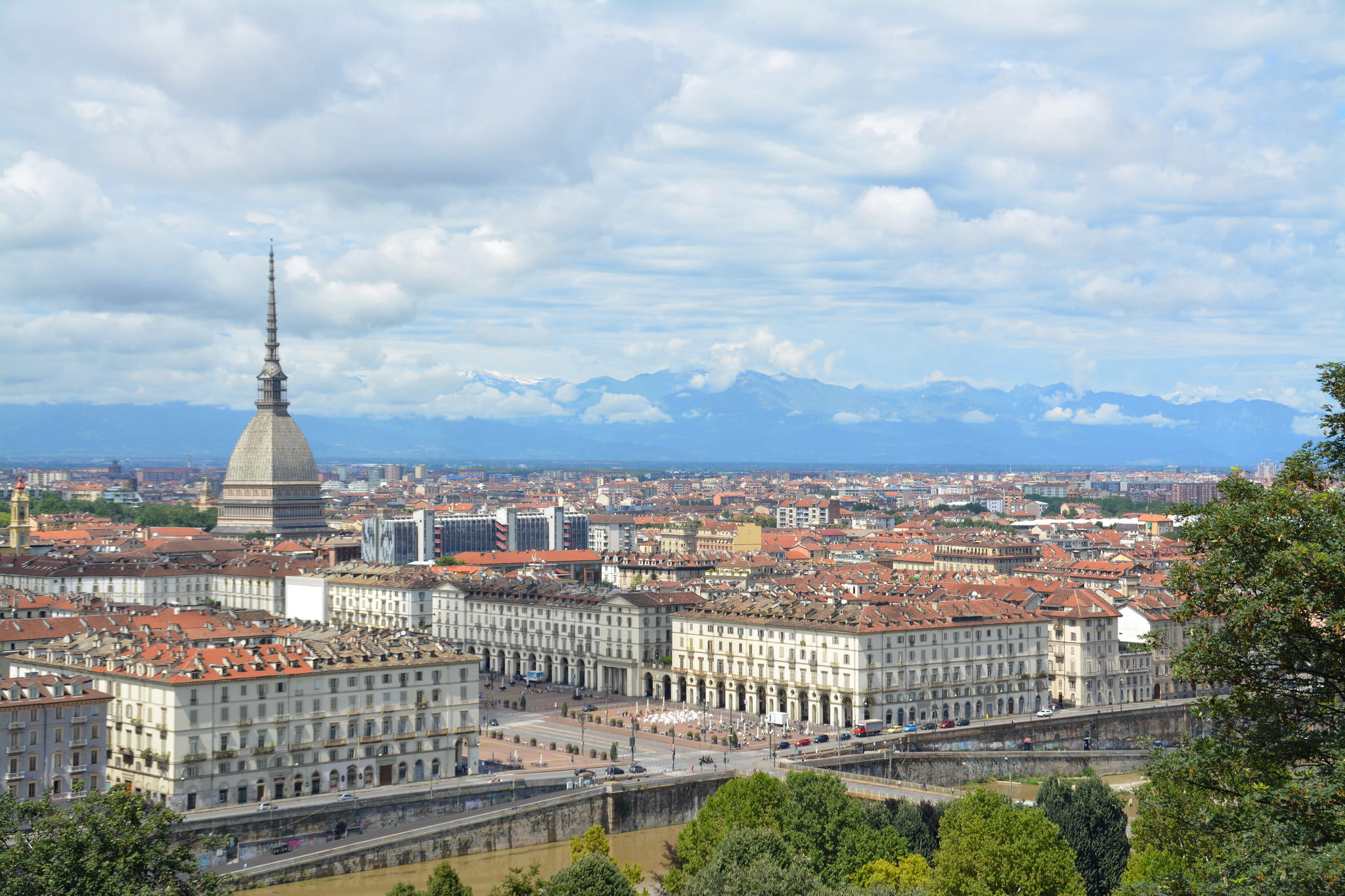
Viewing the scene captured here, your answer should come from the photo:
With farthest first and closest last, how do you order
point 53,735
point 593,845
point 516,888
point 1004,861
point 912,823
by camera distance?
point 53,735 < point 912,823 < point 593,845 < point 1004,861 < point 516,888

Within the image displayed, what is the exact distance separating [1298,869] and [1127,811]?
60.3 meters

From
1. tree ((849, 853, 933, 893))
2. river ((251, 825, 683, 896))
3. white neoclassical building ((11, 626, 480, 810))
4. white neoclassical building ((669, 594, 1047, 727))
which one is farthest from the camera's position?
white neoclassical building ((669, 594, 1047, 727))

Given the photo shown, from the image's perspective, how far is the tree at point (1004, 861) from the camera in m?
48.7

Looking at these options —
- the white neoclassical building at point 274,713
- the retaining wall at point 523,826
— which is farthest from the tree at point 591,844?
the white neoclassical building at point 274,713

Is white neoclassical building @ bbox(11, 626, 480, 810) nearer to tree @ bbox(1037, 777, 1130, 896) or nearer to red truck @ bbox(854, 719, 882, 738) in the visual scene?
red truck @ bbox(854, 719, 882, 738)

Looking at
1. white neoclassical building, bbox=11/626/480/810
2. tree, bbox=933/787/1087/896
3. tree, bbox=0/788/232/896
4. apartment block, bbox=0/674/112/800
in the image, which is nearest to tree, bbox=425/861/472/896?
tree, bbox=0/788/232/896

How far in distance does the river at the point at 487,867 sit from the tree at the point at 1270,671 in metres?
40.6

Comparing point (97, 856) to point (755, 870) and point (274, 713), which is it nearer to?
point (755, 870)

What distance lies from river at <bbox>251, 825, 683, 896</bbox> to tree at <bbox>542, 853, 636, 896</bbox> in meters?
12.5

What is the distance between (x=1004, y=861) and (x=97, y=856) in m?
28.0

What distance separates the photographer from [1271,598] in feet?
74.7

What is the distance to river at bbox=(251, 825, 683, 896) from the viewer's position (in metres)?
59.9

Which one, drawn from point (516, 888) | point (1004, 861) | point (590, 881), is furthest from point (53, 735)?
point (1004, 861)

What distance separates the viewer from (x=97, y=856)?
32.6m
